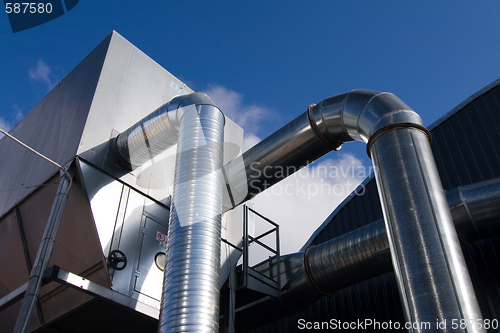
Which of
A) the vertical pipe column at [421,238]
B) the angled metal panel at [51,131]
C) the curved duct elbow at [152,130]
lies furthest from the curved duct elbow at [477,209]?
the angled metal panel at [51,131]

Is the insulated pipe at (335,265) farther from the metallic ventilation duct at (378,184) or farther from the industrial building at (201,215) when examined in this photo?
the metallic ventilation duct at (378,184)

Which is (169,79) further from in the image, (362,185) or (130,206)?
(362,185)

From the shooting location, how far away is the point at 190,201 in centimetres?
465

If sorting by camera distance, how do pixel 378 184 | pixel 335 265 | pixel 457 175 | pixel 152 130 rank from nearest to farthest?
1. pixel 378 184
2. pixel 152 130
3. pixel 335 265
4. pixel 457 175

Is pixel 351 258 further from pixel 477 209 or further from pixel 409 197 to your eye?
pixel 409 197

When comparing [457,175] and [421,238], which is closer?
[421,238]

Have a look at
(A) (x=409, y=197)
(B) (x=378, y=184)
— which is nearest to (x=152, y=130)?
(B) (x=378, y=184)

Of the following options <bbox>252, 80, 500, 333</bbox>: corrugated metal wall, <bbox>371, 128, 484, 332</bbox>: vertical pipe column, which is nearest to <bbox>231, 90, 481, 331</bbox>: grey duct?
<bbox>371, 128, 484, 332</bbox>: vertical pipe column

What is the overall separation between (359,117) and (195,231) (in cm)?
217

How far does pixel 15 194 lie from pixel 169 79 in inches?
126

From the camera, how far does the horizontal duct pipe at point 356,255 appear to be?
5125 millimetres

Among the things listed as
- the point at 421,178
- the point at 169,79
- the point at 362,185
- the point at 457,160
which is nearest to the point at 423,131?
the point at 421,178

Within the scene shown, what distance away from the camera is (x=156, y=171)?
6453 mm

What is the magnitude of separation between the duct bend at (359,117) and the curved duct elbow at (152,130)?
1680 millimetres
